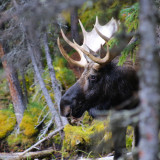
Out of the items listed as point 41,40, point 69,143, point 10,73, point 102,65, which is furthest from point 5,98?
point 102,65

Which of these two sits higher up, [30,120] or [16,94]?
[16,94]

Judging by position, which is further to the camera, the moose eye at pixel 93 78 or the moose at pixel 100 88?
the moose eye at pixel 93 78

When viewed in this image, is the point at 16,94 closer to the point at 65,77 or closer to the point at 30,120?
the point at 30,120

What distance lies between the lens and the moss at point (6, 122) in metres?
8.23

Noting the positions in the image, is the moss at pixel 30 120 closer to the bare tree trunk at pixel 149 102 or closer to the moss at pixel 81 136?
the moss at pixel 81 136

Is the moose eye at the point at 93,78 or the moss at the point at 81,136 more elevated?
the moose eye at the point at 93,78

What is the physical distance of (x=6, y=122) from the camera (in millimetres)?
8484

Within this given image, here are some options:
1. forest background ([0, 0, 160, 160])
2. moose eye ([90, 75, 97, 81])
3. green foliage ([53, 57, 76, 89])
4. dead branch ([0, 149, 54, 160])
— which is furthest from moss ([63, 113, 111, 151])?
green foliage ([53, 57, 76, 89])

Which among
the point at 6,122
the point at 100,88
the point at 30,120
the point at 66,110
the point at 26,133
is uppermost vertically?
the point at 100,88

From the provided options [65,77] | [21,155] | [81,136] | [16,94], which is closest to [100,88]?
[81,136]

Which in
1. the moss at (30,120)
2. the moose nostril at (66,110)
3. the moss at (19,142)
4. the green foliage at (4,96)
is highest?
the green foliage at (4,96)

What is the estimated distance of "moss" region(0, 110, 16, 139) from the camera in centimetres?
823

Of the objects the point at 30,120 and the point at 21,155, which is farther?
the point at 30,120

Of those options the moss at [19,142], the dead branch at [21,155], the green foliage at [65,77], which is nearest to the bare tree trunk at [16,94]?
the moss at [19,142]
